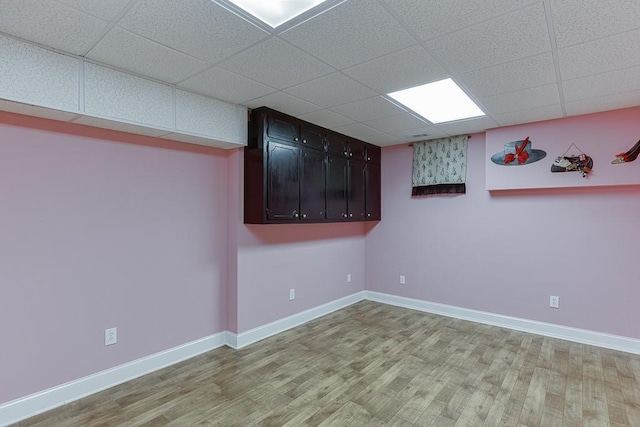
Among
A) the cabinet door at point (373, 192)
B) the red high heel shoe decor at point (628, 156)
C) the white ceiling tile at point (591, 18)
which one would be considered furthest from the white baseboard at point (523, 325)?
the white ceiling tile at point (591, 18)

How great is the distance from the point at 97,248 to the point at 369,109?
9.10ft

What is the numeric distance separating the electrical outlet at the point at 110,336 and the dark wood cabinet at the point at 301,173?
150 centimetres

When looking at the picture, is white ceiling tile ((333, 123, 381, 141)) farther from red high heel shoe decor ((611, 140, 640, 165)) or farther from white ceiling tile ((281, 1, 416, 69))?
red high heel shoe decor ((611, 140, 640, 165))

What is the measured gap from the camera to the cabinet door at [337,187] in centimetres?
416

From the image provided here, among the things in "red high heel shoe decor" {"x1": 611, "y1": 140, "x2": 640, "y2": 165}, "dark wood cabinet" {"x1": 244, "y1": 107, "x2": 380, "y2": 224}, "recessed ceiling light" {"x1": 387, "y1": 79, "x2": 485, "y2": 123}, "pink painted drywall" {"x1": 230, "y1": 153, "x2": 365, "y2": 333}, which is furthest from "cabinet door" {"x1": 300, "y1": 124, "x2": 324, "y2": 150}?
"red high heel shoe decor" {"x1": 611, "y1": 140, "x2": 640, "y2": 165}

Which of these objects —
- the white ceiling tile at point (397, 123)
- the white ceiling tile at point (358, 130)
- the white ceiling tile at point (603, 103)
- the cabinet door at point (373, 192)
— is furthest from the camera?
the cabinet door at point (373, 192)

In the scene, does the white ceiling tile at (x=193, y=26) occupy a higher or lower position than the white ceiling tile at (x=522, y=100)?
higher

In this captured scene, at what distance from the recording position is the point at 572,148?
352 cm

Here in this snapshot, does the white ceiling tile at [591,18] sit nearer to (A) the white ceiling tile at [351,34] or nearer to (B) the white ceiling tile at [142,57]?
(A) the white ceiling tile at [351,34]

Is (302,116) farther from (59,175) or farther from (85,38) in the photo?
(59,175)

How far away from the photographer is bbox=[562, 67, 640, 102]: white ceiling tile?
2.49 metres

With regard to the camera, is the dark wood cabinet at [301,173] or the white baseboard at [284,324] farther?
the white baseboard at [284,324]

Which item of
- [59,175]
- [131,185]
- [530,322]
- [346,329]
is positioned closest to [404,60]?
[131,185]

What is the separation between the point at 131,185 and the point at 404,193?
3653 millimetres
